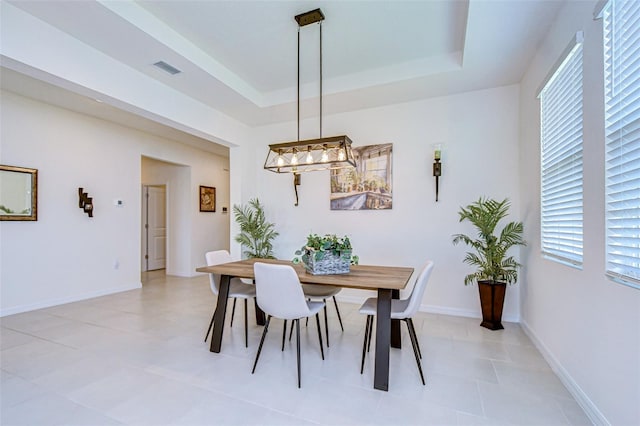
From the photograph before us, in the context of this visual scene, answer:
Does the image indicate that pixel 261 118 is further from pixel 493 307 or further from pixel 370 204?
pixel 493 307

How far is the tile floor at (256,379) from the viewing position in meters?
1.74

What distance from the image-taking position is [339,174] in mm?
4215

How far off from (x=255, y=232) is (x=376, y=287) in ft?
9.36

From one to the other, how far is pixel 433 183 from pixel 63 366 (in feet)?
13.5

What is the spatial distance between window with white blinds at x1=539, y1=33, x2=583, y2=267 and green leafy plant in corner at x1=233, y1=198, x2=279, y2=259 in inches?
133

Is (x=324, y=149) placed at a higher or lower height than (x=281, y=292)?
higher

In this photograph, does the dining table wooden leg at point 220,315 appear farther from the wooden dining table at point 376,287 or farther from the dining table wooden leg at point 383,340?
the dining table wooden leg at point 383,340

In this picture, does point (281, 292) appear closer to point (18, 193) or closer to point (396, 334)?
point (396, 334)

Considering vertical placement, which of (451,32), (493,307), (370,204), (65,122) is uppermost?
(451,32)

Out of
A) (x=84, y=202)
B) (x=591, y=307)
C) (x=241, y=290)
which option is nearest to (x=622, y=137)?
(x=591, y=307)

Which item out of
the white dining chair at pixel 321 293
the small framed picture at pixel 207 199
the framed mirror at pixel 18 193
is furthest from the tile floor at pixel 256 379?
the small framed picture at pixel 207 199

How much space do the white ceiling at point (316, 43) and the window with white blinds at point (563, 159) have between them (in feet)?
1.64

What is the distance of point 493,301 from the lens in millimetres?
3064

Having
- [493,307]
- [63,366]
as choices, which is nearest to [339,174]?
[493,307]
